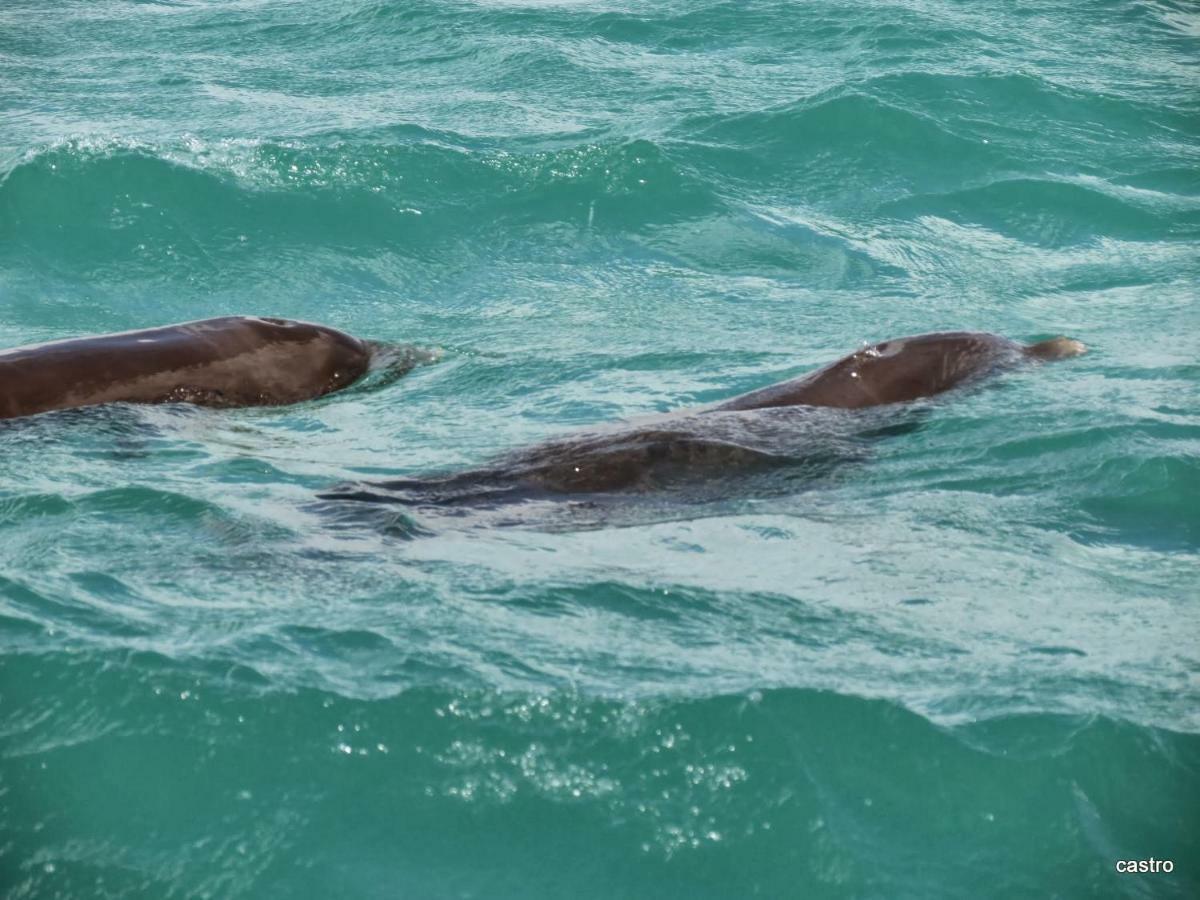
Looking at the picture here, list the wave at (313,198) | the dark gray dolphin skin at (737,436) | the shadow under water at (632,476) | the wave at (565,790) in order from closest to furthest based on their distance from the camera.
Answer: the wave at (565,790), the shadow under water at (632,476), the dark gray dolphin skin at (737,436), the wave at (313,198)

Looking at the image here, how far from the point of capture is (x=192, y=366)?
24.4 ft

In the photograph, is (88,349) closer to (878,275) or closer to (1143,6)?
(878,275)

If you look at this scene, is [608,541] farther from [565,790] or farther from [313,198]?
[313,198]

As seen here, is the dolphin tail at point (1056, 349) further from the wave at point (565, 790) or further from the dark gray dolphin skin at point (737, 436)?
the wave at point (565, 790)

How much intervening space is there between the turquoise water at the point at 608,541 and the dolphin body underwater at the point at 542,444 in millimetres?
226

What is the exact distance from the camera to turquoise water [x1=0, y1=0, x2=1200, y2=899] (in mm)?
3650

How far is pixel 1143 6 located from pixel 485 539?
14.1 metres

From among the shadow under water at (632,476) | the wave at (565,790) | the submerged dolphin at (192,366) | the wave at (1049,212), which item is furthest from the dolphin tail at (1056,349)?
the wave at (565,790)

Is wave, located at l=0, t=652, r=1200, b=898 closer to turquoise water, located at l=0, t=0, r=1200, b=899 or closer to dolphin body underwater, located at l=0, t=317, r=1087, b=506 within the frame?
turquoise water, located at l=0, t=0, r=1200, b=899

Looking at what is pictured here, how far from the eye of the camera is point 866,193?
1221cm

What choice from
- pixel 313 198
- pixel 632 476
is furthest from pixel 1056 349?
pixel 313 198

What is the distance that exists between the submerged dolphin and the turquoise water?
0.73ft

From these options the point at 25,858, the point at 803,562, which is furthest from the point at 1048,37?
the point at 25,858

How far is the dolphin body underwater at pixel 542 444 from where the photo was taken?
19.3 feet
